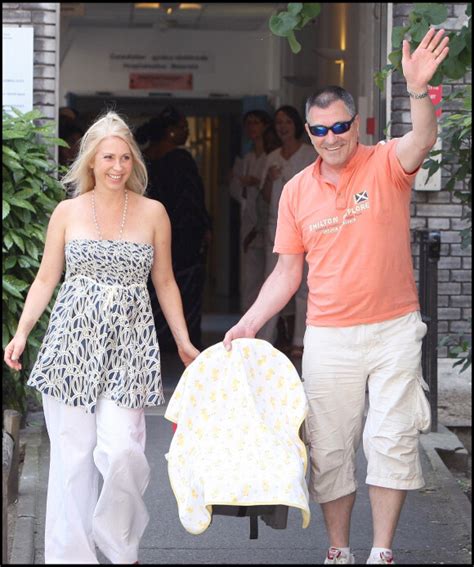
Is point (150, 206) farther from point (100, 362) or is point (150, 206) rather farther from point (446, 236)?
point (446, 236)

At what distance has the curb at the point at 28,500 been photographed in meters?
5.52

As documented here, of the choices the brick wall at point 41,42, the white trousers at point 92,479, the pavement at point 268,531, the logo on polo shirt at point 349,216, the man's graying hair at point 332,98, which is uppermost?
the brick wall at point 41,42

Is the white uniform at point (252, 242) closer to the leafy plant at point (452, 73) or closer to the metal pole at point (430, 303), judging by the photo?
the metal pole at point (430, 303)

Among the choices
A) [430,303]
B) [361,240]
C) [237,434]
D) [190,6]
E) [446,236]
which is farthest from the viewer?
[190,6]

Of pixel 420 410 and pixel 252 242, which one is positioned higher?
pixel 252 242

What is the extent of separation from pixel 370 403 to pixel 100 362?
3.54 ft

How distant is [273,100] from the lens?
1588cm

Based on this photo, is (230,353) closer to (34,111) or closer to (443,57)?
(443,57)

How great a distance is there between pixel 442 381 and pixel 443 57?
4811 mm

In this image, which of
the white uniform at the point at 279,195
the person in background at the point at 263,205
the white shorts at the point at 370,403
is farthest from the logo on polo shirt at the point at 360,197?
the person in background at the point at 263,205

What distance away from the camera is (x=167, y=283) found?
5355 millimetres

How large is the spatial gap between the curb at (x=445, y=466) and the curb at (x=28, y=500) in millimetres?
2078

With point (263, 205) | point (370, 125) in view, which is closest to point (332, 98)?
point (370, 125)

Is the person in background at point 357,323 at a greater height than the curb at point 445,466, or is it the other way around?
the person in background at point 357,323
